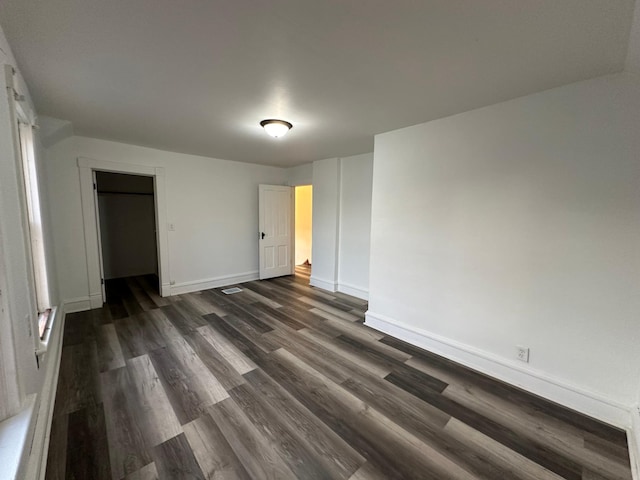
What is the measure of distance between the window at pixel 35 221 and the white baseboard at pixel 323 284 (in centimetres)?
368

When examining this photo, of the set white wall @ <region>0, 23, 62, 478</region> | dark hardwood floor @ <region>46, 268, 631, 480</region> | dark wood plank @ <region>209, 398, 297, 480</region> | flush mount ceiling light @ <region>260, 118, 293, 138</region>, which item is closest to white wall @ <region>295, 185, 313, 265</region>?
dark hardwood floor @ <region>46, 268, 631, 480</region>

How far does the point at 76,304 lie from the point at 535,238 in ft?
18.1

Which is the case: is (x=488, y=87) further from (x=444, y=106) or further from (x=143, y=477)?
(x=143, y=477)

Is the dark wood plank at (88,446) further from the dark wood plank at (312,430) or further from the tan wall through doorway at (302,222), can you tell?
the tan wall through doorway at (302,222)

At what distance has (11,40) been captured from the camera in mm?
1448

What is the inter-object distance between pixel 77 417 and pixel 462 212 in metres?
3.55

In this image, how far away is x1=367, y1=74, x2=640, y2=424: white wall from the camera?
1746mm

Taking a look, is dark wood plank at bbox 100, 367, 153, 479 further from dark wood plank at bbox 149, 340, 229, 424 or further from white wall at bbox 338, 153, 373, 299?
white wall at bbox 338, 153, 373, 299

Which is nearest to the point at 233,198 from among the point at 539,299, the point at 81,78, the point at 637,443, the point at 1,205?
the point at 81,78

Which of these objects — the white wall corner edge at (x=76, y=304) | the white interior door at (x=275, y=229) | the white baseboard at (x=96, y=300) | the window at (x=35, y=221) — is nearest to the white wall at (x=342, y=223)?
the white interior door at (x=275, y=229)

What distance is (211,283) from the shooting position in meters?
4.83

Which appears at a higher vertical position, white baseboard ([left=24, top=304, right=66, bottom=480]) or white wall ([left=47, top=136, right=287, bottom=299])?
white wall ([left=47, top=136, right=287, bottom=299])

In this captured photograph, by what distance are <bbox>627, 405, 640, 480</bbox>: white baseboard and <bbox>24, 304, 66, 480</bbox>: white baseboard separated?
10.4ft

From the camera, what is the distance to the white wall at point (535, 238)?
1746 mm
